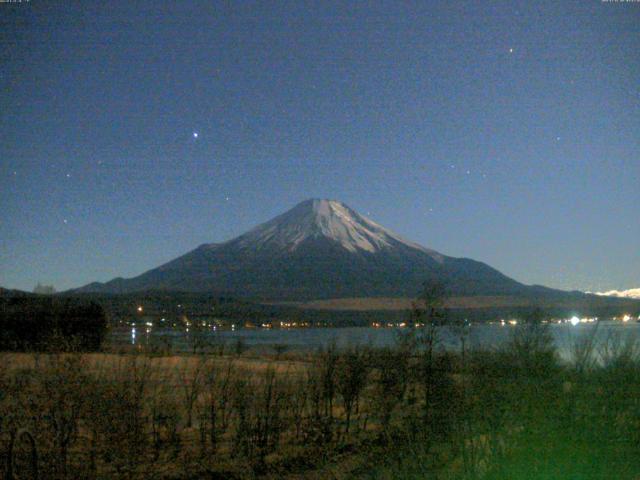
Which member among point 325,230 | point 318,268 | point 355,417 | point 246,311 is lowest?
point 355,417

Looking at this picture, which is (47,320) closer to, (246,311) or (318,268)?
(246,311)

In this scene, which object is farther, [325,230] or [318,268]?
[325,230]

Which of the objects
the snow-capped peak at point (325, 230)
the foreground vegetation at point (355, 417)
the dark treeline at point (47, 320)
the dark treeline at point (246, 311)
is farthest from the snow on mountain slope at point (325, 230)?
the foreground vegetation at point (355, 417)

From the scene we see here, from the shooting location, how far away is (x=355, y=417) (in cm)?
1505

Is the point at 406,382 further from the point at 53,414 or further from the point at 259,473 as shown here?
the point at 53,414

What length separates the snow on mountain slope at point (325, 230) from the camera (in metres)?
166

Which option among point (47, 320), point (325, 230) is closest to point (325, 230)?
point (325, 230)

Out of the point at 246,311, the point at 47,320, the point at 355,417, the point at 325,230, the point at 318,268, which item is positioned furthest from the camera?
the point at 325,230

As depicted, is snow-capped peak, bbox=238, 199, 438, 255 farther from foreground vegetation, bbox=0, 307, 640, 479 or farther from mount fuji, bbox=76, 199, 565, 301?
foreground vegetation, bbox=0, 307, 640, 479

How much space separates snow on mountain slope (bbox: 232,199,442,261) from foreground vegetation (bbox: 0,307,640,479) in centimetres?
14483

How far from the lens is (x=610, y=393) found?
5312 millimetres

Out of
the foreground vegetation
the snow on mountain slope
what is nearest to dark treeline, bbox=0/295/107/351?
the foreground vegetation

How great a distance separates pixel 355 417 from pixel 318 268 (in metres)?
133

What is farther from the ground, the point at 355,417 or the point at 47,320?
the point at 47,320
